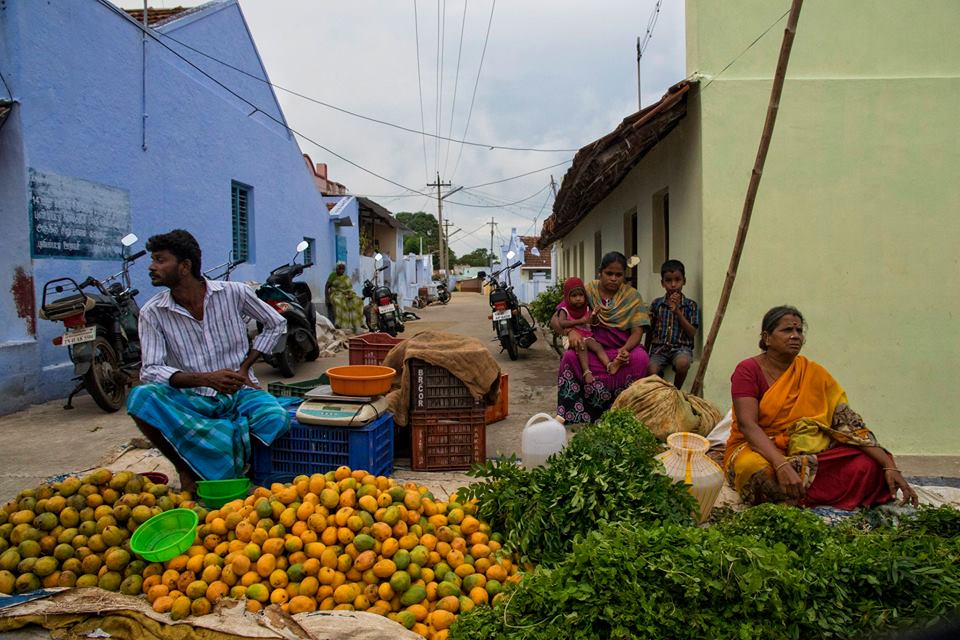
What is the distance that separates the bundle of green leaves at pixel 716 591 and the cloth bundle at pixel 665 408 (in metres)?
2.34

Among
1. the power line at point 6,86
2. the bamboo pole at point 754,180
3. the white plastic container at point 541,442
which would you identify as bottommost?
the white plastic container at point 541,442

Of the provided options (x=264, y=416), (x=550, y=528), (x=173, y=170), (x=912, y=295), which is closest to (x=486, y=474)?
(x=550, y=528)

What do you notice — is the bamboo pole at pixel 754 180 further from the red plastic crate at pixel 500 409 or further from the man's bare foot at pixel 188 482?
the man's bare foot at pixel 188 482

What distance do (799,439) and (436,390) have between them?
2289mm

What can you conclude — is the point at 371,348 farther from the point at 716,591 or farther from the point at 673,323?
the point at 716,591

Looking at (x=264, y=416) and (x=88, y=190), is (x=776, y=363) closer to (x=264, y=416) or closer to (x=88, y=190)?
(x=264, y=416)

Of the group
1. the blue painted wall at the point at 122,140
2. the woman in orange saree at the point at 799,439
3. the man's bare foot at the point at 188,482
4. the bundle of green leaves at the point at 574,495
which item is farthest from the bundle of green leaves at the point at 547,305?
the bundle of green leaves at the point at 574,495

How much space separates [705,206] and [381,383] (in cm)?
303

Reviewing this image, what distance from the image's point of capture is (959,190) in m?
4.88

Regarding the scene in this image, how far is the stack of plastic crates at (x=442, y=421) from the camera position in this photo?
4.28 metres

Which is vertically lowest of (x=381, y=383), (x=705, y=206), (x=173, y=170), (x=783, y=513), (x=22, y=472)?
(x=22, y=472)

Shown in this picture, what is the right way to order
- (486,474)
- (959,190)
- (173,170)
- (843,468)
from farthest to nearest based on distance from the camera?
(173,170), (959,190), (843,468), (486,474)

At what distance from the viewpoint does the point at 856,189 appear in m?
4.93

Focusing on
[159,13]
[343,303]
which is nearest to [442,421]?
[343,303]
